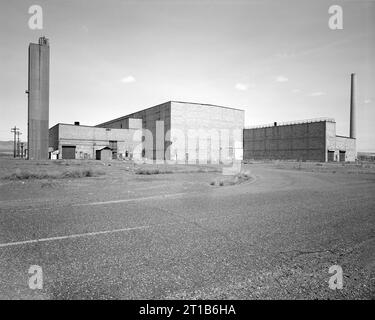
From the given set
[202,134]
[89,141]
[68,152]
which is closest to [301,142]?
[202,134]

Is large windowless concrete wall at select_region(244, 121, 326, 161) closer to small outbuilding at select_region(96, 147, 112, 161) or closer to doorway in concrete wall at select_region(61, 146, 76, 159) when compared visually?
small outbuilding at select_region(96, 147, 112, 161)

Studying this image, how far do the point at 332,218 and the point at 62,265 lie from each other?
18.0 feet

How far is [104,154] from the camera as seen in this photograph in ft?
176

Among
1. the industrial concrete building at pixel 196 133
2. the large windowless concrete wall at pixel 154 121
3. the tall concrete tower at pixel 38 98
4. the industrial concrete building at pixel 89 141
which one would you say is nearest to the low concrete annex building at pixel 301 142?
the industrial concrete building at pixel 196 133

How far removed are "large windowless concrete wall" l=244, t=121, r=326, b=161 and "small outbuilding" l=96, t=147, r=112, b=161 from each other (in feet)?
122

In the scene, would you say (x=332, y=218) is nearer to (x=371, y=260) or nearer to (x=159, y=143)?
(x=371, y=260)

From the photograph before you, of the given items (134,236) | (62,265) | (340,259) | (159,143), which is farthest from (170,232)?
(159,143)

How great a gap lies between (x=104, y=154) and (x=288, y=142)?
140ft

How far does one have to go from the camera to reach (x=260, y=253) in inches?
137

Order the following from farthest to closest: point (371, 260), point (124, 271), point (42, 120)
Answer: point (42, 120) → point (371, 260) → point (124, 271)

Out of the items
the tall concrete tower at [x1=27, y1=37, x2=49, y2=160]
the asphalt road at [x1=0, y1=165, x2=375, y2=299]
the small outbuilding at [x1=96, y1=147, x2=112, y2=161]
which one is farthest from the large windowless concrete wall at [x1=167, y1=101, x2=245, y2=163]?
the asphalt road at [x1=0, y1=165, x2=375, y2=299]

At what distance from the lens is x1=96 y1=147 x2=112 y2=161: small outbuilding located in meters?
53.3

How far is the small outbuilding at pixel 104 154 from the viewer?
53312mm

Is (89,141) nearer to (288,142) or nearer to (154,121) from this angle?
(154,121)
